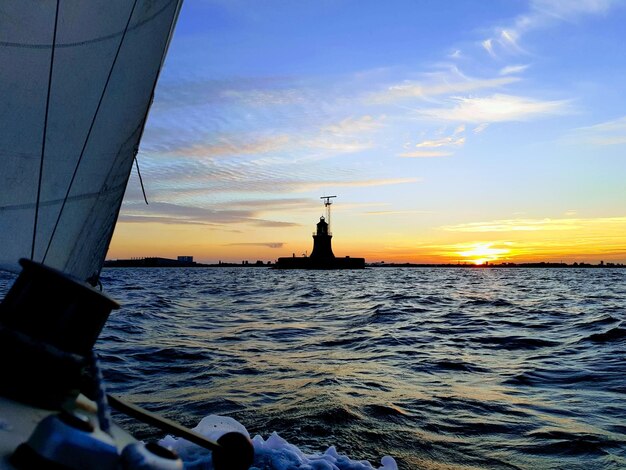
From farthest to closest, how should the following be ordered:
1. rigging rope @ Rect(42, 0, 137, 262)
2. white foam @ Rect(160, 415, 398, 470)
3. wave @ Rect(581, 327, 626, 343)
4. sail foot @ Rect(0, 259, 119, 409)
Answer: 1. wave @ Rect(581, 327, 626, 343)
2. white foam @ Rect(160, 415, 398, 470)
3. rigging rope @ Rect(42, 0, 137, 262)
4. sail foot @ Rect(0, 259, 119, 409)

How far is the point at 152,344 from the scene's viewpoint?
10188 millimetres

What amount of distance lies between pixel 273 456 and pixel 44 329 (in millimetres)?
2872

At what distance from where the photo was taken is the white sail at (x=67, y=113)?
2486 mm

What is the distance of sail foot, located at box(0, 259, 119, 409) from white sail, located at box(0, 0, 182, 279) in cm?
107

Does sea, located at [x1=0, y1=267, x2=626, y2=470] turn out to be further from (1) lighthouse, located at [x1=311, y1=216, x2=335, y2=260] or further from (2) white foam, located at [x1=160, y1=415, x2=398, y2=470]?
(1) lighthouse, located at [x1=311, y1=216, x2=335, y2=260]

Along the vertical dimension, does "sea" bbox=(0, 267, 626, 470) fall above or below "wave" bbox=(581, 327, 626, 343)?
below

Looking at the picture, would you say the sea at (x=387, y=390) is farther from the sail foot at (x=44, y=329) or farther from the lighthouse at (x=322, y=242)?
the lighthouse at (x=322, y=242)

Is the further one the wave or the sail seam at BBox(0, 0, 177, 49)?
the wave

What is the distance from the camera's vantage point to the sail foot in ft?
4.96

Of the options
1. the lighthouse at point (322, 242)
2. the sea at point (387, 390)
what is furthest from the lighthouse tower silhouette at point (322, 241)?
the sea at point (387, 390)

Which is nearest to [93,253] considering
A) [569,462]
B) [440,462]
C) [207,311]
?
[440,462]

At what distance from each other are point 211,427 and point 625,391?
541 centimetres

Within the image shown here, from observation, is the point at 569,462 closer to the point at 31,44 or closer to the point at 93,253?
the point at 93,253

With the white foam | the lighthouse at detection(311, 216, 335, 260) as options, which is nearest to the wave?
the white foam
